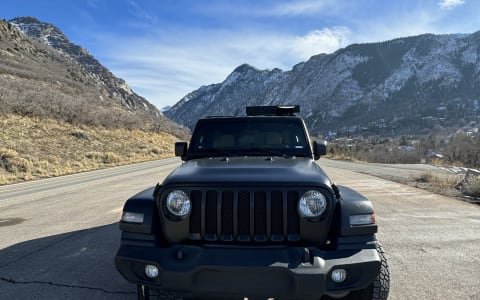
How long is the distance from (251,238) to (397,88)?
14886 cm

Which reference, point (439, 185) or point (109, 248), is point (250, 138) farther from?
point (439, 185)

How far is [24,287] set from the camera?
409 cm

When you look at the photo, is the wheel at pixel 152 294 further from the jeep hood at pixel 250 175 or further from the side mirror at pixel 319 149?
the side mirror at pixel 319 149

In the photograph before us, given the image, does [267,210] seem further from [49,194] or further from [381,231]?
[49,194]

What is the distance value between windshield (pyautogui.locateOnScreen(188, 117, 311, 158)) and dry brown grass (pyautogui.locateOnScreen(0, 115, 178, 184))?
1732cm

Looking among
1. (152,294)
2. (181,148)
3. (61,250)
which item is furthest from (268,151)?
(61,250)

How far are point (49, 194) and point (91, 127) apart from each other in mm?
32655

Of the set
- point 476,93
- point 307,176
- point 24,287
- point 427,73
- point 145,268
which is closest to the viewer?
point 145,268

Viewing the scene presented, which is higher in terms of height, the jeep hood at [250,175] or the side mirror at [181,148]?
the side mirror at [181,148]

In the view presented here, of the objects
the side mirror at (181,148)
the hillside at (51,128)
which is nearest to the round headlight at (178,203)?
the side mirror at (181,148)

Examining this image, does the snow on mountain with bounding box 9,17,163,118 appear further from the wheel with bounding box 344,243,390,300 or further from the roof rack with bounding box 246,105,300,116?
the wheel with bounding box 344,243,390,300

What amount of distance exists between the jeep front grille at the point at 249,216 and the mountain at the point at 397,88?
114018 mm

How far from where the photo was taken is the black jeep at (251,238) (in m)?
A: 2.66

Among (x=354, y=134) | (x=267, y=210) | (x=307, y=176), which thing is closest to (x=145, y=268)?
(x=267, y=210)
